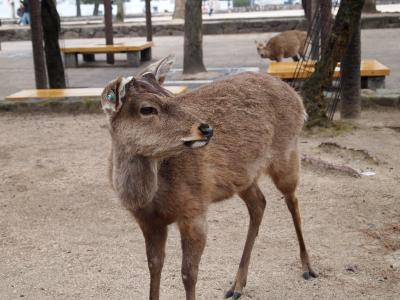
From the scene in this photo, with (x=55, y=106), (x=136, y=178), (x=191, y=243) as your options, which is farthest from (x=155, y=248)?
(x=55, y=106)

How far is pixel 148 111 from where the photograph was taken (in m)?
2.88

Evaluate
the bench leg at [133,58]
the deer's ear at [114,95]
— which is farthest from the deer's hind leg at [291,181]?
the bench leg at [133,58]

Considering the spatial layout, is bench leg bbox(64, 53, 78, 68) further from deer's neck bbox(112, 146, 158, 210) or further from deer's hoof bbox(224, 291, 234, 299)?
deer's neck bbox(112, 146, 158, 210)

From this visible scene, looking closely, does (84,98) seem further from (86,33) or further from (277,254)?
(86,33)

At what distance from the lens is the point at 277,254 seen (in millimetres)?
4406

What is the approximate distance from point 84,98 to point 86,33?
17.3m

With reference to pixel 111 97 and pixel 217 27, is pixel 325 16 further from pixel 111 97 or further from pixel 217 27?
pixel 217 27

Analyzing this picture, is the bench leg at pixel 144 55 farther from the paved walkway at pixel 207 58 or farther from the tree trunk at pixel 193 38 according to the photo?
the tree trunk at pixel 193 38

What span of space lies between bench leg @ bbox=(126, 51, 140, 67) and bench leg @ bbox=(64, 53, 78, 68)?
1.53 metres

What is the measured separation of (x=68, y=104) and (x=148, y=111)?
22.4ft

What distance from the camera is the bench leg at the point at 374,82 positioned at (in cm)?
995

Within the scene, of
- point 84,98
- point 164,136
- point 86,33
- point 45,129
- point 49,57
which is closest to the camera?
point 164,136

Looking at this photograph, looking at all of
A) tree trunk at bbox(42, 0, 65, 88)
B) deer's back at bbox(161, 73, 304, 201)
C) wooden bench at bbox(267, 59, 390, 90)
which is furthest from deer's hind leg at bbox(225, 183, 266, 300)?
tree trunk at bbox(42, 0, 65, 88)

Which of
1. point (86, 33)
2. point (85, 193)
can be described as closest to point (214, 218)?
point (85, 193)
